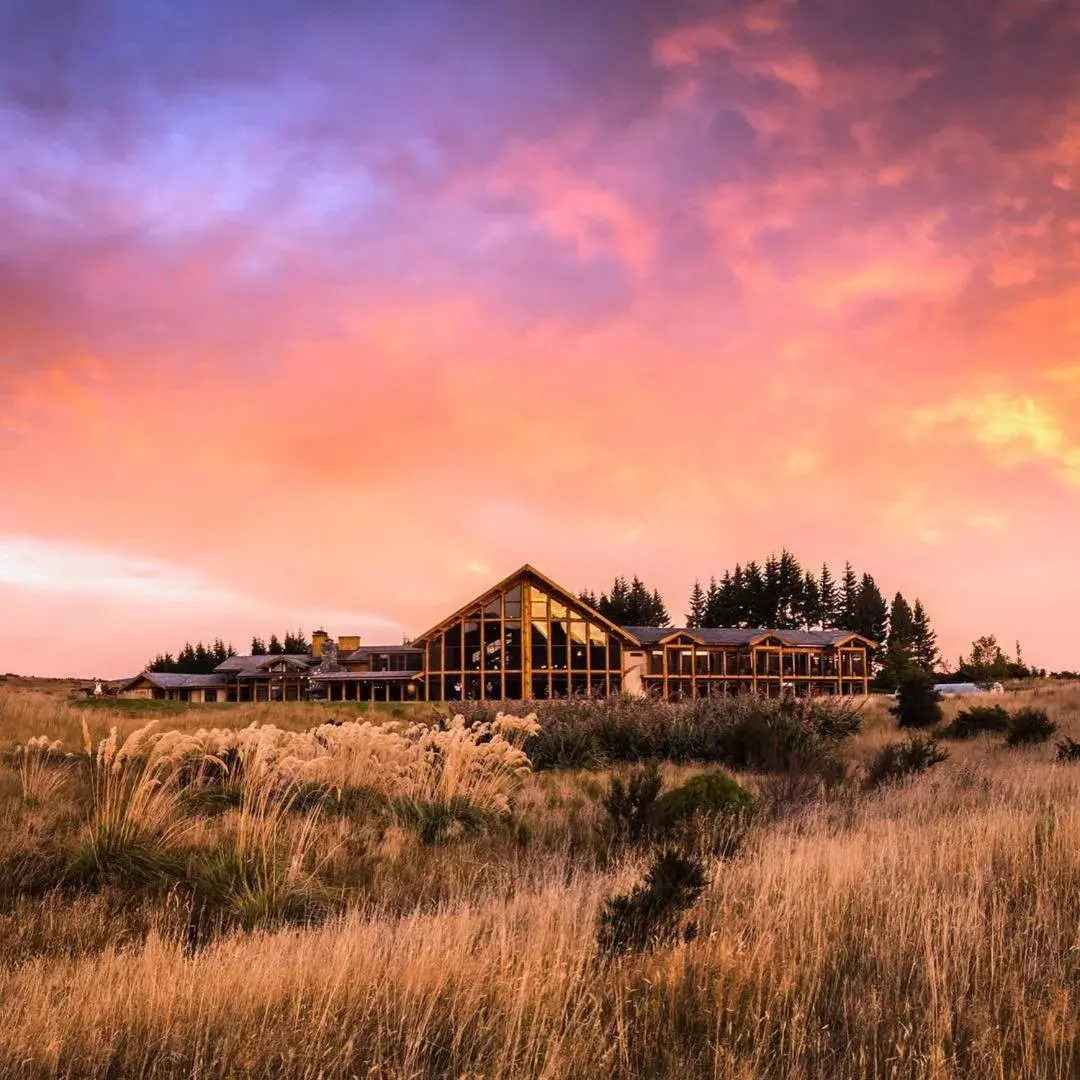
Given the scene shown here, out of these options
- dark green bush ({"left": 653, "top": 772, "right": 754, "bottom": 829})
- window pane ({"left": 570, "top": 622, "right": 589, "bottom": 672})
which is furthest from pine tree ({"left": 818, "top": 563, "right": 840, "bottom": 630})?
dark green bush ({"left": 653, "top": 772, "right": 754, "bottom": 829})

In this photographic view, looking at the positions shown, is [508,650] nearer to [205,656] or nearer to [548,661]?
[548,661]

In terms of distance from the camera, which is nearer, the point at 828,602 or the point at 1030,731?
the point at 1030,731

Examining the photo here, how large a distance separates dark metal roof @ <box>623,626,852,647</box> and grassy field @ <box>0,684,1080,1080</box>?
44494 mm

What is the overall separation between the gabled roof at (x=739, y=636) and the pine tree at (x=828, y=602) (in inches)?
1854

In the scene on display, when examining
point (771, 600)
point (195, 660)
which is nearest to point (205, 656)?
point (195, 660)

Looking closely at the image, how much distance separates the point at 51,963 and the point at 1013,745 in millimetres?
20208

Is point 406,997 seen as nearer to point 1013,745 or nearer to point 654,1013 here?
point 654,1013

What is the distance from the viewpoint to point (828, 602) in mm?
108562

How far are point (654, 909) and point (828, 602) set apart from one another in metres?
108

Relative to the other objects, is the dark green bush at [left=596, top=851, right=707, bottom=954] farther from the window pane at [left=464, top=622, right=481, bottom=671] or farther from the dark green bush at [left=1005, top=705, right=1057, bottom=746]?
the window pane at [left=464, top=622, right=481, bottom=671]

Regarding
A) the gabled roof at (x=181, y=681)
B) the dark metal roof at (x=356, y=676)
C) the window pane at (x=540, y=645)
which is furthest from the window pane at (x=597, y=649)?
the gabled roof at (x=181, y=681)

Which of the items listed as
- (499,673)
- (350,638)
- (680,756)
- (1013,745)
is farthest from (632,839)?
(350,638)

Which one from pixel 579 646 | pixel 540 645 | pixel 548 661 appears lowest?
pixel 548 661

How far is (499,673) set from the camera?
48844 millimetres
